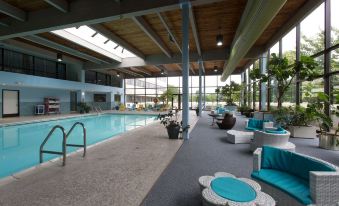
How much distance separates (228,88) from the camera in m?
15.9

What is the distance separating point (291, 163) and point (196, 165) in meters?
1.54

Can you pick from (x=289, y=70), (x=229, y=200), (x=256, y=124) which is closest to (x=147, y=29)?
(x=256, y=124)

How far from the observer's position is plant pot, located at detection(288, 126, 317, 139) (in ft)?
19.1

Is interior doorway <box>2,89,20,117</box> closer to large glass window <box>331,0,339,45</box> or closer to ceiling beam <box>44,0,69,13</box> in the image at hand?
ceiling beam <box>44,0,69,13</box>

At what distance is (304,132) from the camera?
5.91 metres

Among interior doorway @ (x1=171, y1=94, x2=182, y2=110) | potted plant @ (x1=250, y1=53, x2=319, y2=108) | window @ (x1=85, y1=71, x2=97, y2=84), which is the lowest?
interior doorway @ (x1=171, y1=94, x2=182, y2=110)

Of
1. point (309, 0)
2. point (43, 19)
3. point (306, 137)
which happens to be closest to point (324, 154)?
point (306, 137)

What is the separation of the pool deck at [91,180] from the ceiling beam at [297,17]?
6.23 metres

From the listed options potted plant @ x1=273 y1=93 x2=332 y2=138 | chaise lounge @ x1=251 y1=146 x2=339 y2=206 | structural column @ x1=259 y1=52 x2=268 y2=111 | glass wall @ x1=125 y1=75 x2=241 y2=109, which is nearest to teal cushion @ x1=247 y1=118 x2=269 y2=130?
potted plant @ x1=273 y1=93 x2=332 y2=138

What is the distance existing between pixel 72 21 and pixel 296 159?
249 inches

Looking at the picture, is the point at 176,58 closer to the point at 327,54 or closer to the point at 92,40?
the point at 92,40

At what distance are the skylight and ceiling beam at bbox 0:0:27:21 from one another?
1.69 m

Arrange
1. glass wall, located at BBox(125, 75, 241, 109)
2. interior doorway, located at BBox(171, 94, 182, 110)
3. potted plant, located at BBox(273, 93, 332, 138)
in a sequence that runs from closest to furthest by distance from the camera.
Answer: potted plant, located at BBox(273, 93, 332, 138), glass wall, located at BBox(125, 75, 241, 109), interior doorway, located at BBox(171, 94, 182, 110)

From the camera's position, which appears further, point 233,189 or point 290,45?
point 290,45
